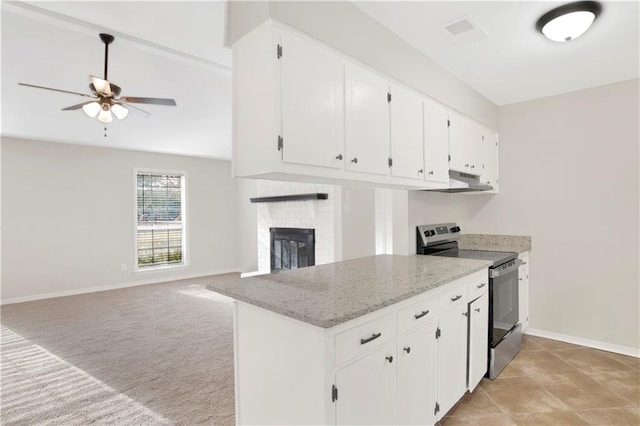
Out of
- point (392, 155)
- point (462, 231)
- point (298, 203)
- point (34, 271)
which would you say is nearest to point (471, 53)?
point (392, 155)

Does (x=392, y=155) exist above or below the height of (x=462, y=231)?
above

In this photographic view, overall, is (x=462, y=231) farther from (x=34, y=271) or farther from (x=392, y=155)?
(x=34, y=271)

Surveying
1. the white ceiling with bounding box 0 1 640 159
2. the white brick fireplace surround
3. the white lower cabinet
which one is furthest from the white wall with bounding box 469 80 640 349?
the white lower cabinet

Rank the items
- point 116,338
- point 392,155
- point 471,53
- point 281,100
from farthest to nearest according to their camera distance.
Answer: point 116,338 < point 471,53 < point 392,155 < point 281,100

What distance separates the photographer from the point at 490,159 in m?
3.76

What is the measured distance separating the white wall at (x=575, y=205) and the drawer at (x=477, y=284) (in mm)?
756

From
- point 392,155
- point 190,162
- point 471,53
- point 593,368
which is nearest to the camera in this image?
point 392,155

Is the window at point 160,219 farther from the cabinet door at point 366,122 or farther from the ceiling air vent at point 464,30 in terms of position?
the ceiling air vent at point 464,30

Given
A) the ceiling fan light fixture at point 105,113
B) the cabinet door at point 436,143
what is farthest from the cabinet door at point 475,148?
the ceiling fan light fixture at point 105,113

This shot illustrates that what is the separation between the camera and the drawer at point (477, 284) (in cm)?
235

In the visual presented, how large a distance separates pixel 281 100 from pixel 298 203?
3657 mm

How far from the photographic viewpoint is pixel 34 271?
5445mm

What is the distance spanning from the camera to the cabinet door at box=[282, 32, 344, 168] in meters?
1.67

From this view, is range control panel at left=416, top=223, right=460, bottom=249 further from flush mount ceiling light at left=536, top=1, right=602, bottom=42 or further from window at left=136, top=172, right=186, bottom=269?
window at left=136, top=172, right=186, bottom=269
